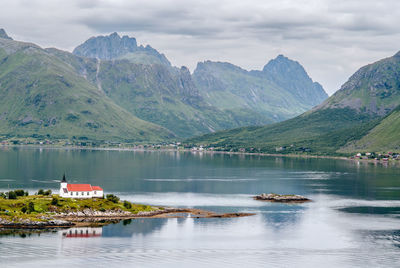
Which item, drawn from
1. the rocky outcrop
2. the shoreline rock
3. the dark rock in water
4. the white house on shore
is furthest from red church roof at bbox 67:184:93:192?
the dark rock in water

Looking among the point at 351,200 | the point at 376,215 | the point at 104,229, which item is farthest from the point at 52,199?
the point at 351,200

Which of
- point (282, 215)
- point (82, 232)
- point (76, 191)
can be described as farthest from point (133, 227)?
point (282, 215)

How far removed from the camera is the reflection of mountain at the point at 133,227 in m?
131

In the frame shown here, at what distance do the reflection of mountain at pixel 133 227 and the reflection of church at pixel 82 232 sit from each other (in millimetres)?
1413

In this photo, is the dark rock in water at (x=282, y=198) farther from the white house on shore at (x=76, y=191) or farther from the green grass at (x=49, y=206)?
the white house on shore at (x=76, y=191)

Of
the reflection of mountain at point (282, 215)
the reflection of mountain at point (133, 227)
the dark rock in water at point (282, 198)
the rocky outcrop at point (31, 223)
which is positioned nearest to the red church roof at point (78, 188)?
the reflection of mountain at point (133, 227)

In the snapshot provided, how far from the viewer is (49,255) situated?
365 feet

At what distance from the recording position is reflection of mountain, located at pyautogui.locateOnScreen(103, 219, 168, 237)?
131 m

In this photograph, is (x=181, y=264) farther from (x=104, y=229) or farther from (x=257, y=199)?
(x=257, y=199)

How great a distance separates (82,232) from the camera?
13025cm

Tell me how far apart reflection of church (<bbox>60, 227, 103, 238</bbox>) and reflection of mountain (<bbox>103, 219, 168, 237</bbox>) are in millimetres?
1413

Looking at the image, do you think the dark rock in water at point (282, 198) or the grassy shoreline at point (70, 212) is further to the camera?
the dark rock in water at point (282, 198)

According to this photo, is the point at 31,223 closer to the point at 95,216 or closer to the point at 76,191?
the point at 95,216

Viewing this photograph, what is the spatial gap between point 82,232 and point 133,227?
489 inches
